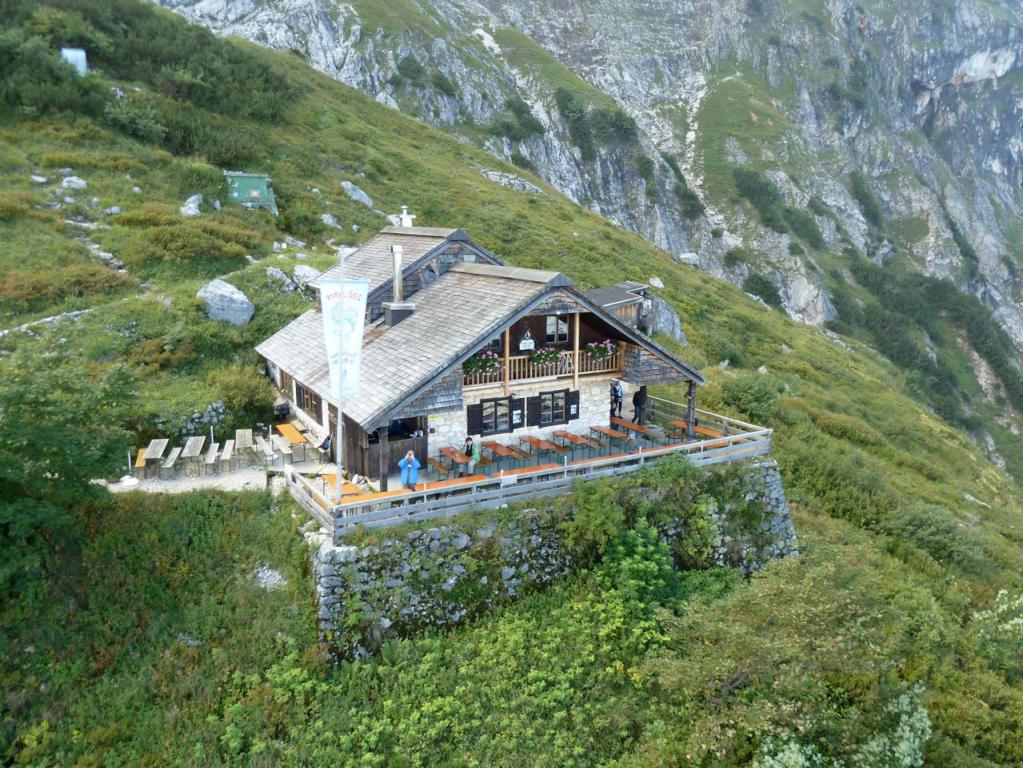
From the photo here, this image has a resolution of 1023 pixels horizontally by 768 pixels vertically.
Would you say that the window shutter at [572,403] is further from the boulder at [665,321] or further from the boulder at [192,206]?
the boulder at [192,206]

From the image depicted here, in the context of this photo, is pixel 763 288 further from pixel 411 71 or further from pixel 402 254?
pixel 402 254

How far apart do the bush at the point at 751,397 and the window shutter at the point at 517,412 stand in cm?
1606

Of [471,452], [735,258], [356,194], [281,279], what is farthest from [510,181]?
[471,452]

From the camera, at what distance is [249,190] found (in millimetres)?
38656

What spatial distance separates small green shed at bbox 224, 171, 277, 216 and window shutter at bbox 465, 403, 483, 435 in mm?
27843

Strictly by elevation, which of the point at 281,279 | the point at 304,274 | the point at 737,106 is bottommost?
the point at 281,279

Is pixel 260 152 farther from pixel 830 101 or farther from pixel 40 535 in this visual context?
pixel 830 101

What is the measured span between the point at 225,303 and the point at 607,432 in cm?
1765

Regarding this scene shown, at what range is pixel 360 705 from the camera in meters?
12.4

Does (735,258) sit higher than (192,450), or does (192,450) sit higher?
(735,258)

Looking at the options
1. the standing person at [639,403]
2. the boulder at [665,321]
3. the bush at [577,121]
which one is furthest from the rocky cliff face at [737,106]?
the standing person at [639,403]

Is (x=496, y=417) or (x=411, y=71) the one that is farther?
(x=411, y=71)

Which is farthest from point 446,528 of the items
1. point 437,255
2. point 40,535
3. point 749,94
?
point 749,94

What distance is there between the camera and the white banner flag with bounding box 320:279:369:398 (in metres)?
13.5
